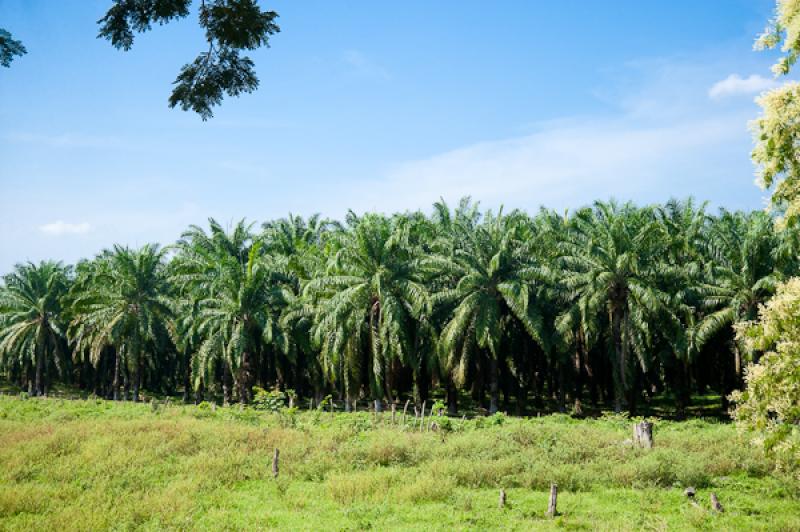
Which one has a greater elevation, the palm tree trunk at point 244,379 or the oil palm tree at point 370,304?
the oil palm tree at point 370,304

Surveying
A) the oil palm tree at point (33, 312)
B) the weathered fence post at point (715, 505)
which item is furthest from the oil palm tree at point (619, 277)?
the oil palm tree at point (33, 312)

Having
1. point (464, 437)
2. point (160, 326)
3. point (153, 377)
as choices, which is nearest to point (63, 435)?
point (464, 437)

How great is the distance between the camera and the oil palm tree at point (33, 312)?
4922cm

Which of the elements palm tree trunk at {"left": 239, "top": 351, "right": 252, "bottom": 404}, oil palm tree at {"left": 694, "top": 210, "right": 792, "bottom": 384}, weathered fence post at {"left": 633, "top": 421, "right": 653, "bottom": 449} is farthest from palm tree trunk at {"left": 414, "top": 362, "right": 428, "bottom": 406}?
weathered fence post at {"left": 633, "top": 421, "right": 653, "bottom": 449}

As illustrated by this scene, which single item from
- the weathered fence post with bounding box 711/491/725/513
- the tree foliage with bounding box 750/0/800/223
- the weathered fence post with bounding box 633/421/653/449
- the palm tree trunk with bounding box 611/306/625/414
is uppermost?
the tree foliage with bounding box 750/0/800/223

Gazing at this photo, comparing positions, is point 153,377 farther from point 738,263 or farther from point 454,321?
point 738,263

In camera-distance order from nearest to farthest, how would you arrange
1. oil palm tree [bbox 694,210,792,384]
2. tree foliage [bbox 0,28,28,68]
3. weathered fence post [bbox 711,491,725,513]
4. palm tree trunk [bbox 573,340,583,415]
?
tree foliage [bbox 0,28,28,68] < weathered fence post [bbox 711,491,725,513] < oil palm tree [bbox 694,210,792,384] < palm tree trunk [bbox 573,340,583,415]

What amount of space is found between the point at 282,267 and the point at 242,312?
413cm

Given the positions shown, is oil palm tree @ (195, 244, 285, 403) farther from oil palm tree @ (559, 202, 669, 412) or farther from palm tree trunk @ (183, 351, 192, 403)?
oil palm tree @ (559, 202, 669, 412)

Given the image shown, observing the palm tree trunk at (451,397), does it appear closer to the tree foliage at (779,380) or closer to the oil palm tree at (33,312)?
the tree foliage at (779,380)

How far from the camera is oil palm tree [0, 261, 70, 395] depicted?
49219 mm

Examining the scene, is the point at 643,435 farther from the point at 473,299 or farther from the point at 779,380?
the point at 473,299

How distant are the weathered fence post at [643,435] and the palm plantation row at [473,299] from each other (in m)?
11.3

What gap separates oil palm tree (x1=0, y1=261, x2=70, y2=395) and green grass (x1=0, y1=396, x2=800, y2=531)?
27817 mm
